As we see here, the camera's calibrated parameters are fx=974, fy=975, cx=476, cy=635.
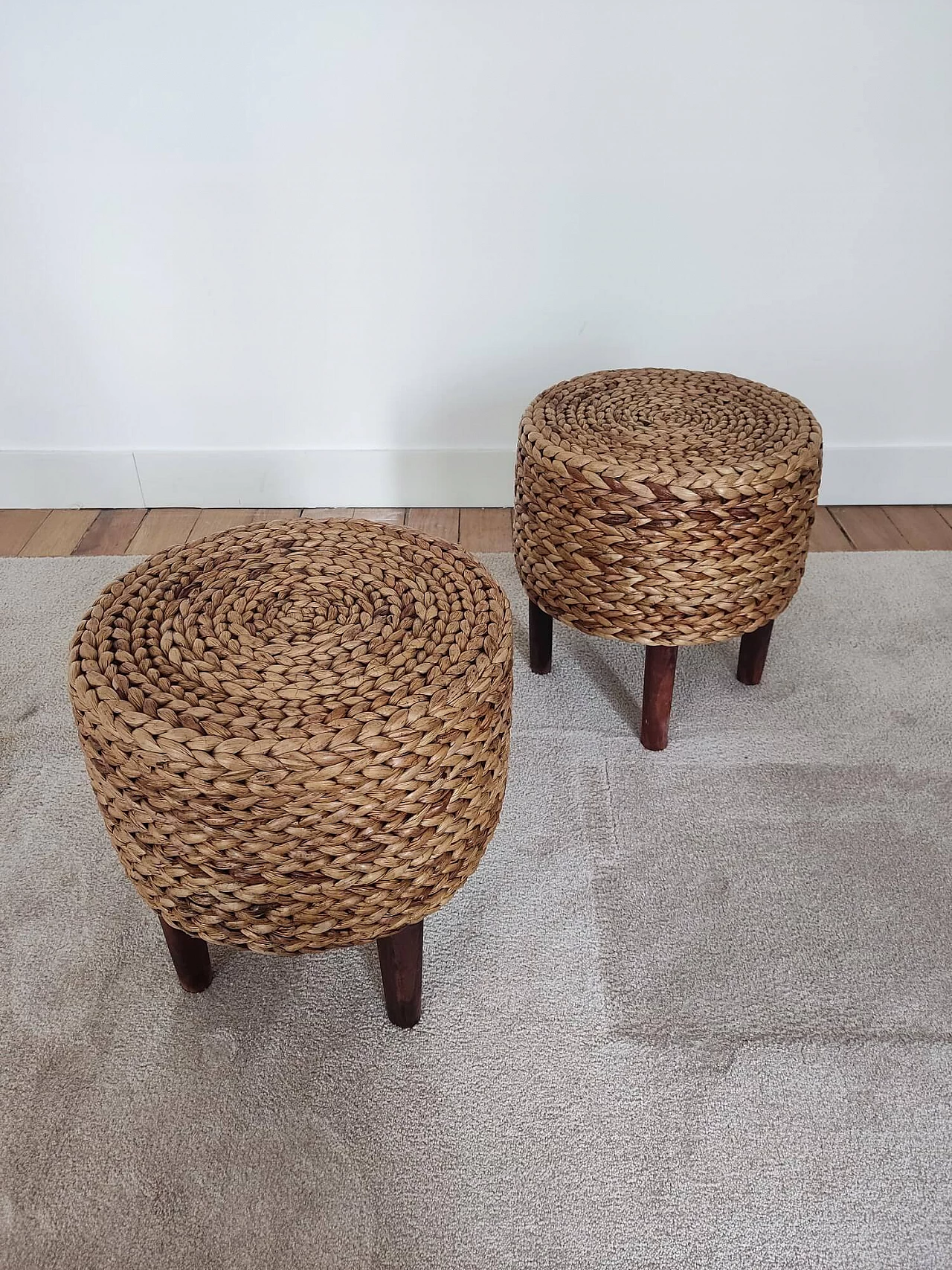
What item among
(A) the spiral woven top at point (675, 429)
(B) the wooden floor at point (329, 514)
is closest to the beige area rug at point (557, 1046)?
(A) the spiral woven top at point (675, 429)

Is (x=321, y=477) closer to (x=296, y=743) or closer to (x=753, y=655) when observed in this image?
(x=753, y=655)

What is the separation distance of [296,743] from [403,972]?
1.03ft

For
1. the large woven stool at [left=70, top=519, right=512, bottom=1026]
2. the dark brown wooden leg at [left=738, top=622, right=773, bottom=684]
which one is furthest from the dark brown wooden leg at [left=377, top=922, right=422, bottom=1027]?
the dark brown wooden leg at [left=738, top=622, right=773, bottom=684]

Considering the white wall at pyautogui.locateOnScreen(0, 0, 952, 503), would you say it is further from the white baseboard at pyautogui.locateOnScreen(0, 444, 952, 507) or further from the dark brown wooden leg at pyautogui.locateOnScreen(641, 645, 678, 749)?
the dark brown wooden leg at pyautogui.locateOnScreen(641, 645, 678, 749)

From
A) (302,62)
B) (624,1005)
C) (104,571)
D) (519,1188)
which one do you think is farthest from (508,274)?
(519,1188)

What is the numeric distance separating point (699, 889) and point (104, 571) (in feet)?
4.00

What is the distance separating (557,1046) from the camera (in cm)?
97

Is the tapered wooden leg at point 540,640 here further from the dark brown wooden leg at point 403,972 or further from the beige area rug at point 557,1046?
the dark brown wooden leg at point 403,972

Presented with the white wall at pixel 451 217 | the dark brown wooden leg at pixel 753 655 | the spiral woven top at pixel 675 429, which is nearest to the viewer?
the spiral woven top at pixel 675 429

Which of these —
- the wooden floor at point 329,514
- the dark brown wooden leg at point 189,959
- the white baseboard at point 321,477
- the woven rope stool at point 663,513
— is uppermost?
the woven rope stool at point 663,513

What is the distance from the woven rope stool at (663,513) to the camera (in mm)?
1146

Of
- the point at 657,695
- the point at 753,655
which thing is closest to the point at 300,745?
the point at 657,695

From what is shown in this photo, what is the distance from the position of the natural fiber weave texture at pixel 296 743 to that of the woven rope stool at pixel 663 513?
0.95 ft

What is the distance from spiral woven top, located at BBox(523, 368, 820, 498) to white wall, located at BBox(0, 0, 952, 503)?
1.57 feet
